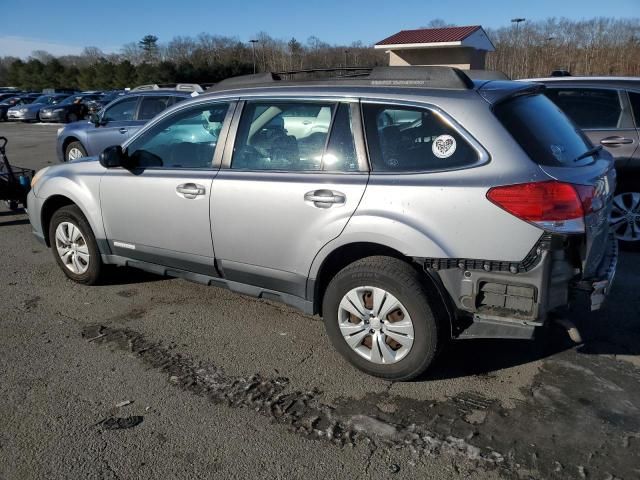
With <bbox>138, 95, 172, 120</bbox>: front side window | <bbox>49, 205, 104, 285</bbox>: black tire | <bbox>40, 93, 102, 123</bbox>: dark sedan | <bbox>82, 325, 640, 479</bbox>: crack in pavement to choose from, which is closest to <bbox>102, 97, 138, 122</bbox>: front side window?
<bbox>138, 95, 172, 120</bbox>: front side window

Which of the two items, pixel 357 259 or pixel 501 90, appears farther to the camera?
pixel 357 259

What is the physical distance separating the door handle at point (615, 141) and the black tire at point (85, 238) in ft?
17.0

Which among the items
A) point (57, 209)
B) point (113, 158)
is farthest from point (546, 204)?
point (57, 209)

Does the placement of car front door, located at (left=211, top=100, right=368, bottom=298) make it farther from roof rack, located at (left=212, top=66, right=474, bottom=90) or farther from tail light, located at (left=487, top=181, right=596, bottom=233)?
tail light, located at (left=487, top=181, right=596, bottom=233)

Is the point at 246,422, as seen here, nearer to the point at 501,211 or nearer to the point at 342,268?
the point at 342,268

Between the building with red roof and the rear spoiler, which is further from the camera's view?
the building with red roof

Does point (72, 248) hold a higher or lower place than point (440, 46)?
lower

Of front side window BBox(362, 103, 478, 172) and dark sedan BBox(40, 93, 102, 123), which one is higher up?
front side window BBox(362, 103, 478, 172)

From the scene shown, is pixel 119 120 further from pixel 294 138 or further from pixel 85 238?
pixel 294 138

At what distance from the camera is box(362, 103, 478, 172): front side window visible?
3154 millimetres

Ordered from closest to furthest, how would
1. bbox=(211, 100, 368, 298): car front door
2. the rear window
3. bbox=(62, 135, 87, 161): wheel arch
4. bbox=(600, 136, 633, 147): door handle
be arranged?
the rear window
bbox=(211, 100, 368, 298): car front door
bbox=(600, 136, 633, 147): door handle
bbox=(62, 135, 87, 161): wheel arch

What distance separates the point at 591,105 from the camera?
238 inches

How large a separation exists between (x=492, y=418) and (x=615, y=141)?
4.02 metres

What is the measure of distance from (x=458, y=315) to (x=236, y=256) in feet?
5.36
